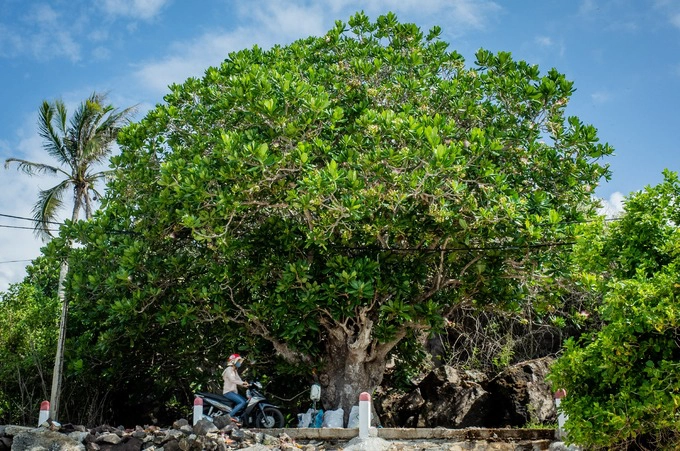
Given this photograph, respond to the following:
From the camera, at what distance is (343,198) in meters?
12.0

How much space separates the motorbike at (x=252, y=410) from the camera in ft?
42.7

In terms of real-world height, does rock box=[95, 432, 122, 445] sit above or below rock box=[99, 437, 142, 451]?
above

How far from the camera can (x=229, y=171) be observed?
12477mm

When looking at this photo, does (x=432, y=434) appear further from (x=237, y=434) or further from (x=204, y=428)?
(x=204, y=428)

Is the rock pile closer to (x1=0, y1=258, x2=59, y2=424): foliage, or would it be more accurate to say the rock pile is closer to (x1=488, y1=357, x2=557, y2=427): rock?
(x1=488, y1=357, x2=557, y2=427): rock

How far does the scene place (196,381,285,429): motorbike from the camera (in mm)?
13008

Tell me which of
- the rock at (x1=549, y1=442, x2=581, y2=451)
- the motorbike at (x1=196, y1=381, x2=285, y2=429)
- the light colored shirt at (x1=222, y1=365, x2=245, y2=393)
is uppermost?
the light colored shirt at (x1=222, y1=365, x2=245, y2=393)

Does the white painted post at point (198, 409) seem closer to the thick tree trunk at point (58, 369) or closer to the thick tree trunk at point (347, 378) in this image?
the thick tree trunk at point (347, 378)

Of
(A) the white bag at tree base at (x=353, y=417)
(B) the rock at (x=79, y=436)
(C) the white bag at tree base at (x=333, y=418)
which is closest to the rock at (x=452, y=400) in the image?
(A) the white bag at tree base at (x=353, y=417)

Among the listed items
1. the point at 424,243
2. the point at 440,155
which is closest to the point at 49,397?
the point at 424,243

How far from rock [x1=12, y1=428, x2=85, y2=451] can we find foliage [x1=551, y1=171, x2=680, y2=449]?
7296 millimetres

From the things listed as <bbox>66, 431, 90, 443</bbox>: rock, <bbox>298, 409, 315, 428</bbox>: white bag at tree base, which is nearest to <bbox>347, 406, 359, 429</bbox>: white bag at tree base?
<bbox>298, 409, 315, 428</bbox>: white bag at tree base

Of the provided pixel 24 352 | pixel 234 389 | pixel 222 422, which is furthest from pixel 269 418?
pixel 24 352

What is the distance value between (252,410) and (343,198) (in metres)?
4.26
